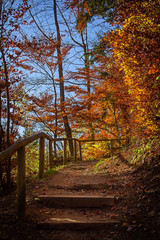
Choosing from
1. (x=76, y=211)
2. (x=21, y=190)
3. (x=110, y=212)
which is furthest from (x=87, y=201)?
(x=21, y=190)

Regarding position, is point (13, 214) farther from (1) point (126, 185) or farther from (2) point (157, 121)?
(2) point (157, 121)

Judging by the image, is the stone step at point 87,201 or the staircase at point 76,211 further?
the stone step at point 87,201

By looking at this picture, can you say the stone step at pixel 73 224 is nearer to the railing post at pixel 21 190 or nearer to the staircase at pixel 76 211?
the staircase at pixel 76 211

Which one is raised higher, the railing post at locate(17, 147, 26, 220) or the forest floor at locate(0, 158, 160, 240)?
the railing post at locate(17, 147, 26, 220)

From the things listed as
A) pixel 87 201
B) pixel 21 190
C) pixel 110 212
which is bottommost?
pixel 110 212

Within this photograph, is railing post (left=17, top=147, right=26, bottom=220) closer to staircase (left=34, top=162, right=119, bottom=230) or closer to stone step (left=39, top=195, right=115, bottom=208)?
staircase (left=34, top=162, right=119, bottom=230)

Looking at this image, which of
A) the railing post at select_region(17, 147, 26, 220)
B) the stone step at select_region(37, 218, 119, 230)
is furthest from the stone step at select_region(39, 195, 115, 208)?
the railing post at select_region(17, 147, 26, 220)

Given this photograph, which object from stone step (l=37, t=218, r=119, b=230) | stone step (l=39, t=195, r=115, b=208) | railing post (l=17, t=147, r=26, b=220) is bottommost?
stone step (l=37, t=218, r=119, b=230)

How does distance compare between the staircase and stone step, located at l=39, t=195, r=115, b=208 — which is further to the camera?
stone step, located at l=39, t=195, r=115, b=208

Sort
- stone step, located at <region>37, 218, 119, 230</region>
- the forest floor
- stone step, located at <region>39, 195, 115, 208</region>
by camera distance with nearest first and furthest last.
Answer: the forest floor, stone step, located at <region>37, 218, 119, 230</region>, stone step, located at <region>39, 195, 115, 208</region>

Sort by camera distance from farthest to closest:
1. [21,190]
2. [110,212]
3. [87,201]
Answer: [87,201]
[110,212]
[21,190]

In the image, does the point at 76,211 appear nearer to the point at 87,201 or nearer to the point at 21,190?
the point at 87,201

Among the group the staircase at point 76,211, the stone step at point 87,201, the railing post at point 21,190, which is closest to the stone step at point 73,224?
the staircase at point 76,211

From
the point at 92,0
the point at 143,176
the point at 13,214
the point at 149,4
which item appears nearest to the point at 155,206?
the point at 143,176
